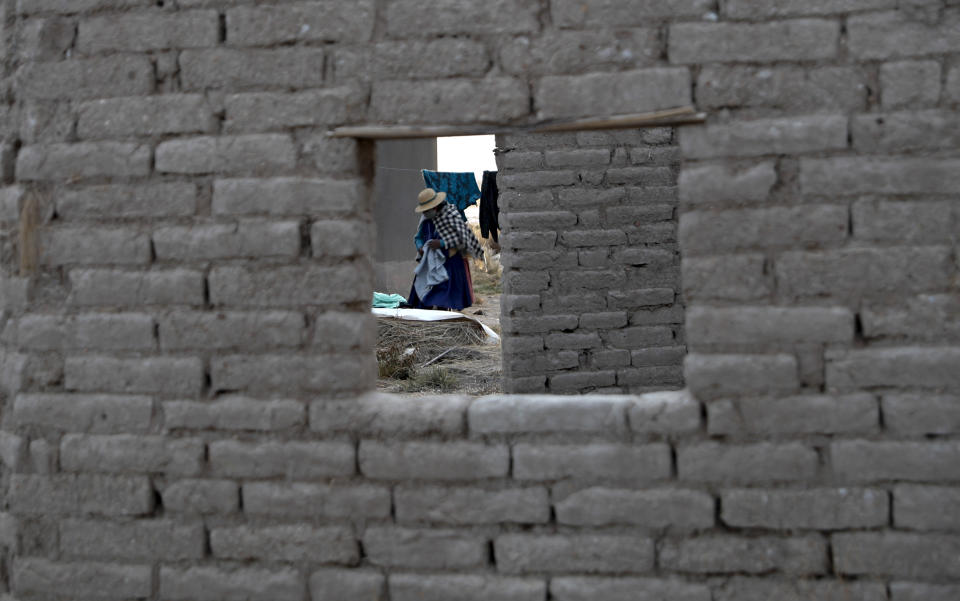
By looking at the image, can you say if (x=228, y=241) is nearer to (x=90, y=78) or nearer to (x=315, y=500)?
(x=90, y=78)

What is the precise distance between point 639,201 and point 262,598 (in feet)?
11.0

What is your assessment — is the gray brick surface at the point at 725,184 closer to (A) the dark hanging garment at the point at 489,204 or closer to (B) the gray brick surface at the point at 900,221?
(B) the gray brick surface at the point at 900,221

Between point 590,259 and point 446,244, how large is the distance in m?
3.90

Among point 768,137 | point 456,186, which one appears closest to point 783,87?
point 768,137

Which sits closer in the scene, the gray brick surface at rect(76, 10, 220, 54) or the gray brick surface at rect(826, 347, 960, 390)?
the gray brick surface at rect(826, 347, 960, 390)

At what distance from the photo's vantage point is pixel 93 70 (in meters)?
2.71

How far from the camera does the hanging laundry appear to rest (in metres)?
12.0

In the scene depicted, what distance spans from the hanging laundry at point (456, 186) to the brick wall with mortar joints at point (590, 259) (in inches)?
277

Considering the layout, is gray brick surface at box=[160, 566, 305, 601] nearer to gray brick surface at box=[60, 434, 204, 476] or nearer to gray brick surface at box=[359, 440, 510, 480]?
gray brick surface at box=[60, 434, 204, 476]

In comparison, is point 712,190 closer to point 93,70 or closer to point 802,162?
point 802,162

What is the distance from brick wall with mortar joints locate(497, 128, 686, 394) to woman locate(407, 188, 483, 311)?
3.47 metres

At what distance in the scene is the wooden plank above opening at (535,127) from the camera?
247cm

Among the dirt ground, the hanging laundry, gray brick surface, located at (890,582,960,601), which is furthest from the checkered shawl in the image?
gray brick surface, located at (890,582,960,601)

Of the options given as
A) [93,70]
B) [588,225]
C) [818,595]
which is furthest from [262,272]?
[588,225]
